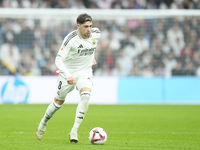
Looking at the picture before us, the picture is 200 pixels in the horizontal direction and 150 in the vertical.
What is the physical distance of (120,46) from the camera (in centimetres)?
1870

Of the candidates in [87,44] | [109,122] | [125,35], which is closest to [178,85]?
[125,35]

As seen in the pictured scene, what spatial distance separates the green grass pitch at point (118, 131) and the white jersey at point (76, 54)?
1.31 m

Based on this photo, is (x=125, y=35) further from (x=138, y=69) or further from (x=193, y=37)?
(x=193, y=37)

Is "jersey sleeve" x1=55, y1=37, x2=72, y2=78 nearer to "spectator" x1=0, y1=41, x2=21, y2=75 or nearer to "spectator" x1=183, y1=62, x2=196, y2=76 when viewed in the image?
"spectator" x1=0, y1=41, x2=21, y2=75

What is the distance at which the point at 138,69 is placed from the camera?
1847 cm

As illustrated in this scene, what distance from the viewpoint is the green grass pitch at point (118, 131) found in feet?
22.0

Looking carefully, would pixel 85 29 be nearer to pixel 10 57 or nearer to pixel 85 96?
pixel 85 96

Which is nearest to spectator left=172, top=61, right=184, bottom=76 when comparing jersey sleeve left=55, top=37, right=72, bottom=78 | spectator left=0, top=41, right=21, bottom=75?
spectator left=0, top=41, right=21, bottom=75

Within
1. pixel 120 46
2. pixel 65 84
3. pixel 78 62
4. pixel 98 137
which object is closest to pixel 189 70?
pixel 120 46

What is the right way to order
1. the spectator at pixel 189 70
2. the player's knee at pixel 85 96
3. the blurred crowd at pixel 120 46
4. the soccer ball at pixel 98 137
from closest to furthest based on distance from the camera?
the soccer ball at pixel 98 137 < the player's knee at pixel 85 96 < the spectator at pixel 189 70 < the blurred crowd at pixel 120 46

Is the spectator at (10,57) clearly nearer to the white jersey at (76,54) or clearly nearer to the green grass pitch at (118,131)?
the green grass pitch at (118,131)

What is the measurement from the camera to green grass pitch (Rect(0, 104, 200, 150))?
22.0ft

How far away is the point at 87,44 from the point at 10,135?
240 cm

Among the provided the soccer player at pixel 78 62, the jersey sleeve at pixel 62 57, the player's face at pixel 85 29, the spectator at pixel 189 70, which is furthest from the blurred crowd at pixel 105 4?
the jersey sleeve at pixel 62 57
